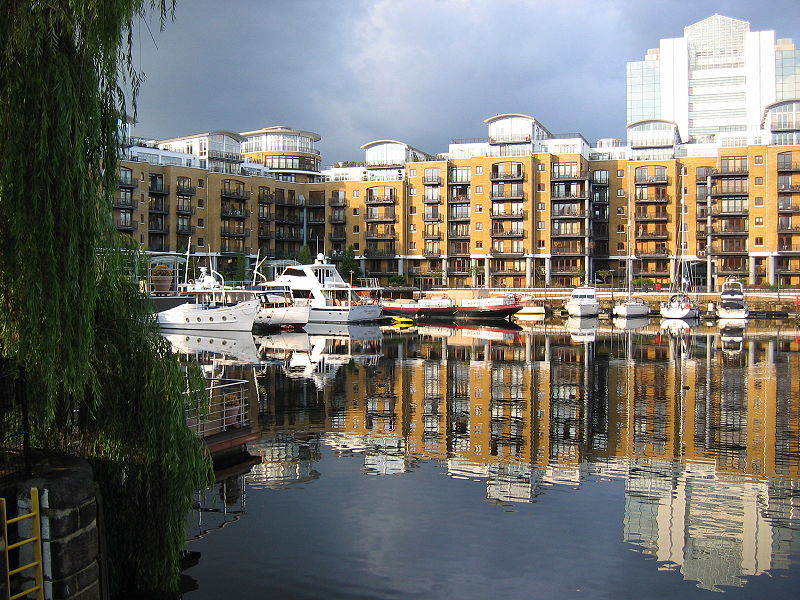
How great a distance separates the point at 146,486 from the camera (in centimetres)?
1042

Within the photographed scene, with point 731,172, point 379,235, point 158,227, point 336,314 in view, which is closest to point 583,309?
point 336,314

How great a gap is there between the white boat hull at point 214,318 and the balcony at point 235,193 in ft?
129

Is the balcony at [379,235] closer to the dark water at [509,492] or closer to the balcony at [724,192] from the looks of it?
the balcony at [724,192]

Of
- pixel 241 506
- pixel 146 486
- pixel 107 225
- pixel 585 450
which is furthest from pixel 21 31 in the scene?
pixel 585 450

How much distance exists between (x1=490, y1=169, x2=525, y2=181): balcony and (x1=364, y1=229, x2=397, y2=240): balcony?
48.5 ft

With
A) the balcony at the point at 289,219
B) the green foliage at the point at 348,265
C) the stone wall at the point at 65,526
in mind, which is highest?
the balcony at the point at 289,219

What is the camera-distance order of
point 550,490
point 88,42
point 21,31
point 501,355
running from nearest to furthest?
point 21,31 < point 88,42 < point 550,490 < point 501,355

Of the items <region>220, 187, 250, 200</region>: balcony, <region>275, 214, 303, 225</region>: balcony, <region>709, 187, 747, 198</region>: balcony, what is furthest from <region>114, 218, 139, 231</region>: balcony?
<region>709, 187, 747, 198</region>: balcony

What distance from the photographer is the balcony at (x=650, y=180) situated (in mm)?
92000

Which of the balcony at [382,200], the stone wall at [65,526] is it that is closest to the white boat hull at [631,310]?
the balcony at [382,200]

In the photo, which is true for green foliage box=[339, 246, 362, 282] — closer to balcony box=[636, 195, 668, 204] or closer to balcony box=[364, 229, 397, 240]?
balcony box=[364, 229, 397, 240]

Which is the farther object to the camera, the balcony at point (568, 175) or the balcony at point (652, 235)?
the balcony at point (568, 175)

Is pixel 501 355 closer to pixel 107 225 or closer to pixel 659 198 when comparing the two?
pixel 107 225

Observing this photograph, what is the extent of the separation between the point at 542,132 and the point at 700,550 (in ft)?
306
